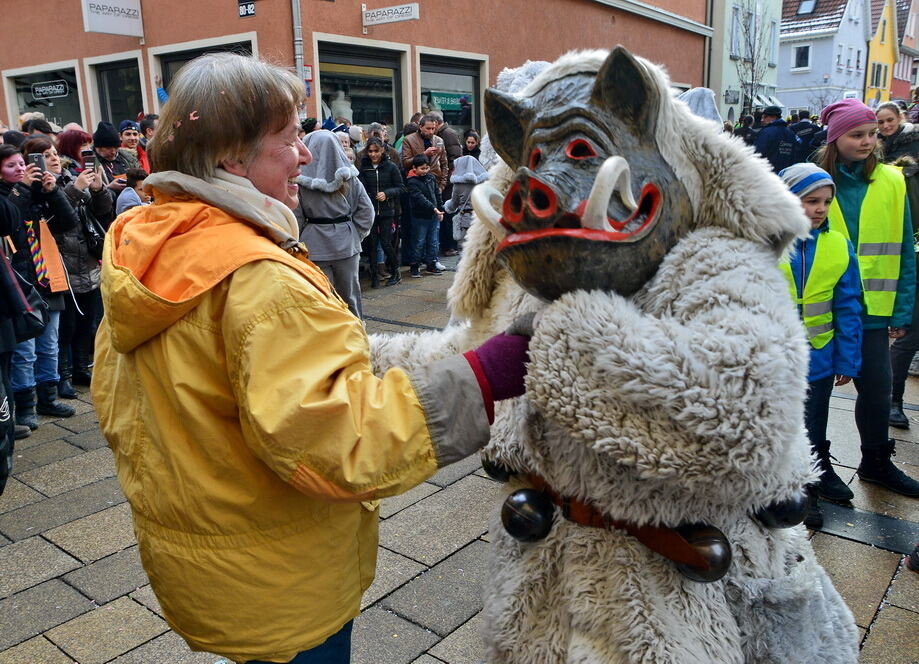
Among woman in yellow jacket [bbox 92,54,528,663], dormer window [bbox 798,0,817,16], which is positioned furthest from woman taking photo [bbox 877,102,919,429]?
dormer window [bbox 798,0,817,16]

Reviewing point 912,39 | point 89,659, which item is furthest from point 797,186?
point 912,39

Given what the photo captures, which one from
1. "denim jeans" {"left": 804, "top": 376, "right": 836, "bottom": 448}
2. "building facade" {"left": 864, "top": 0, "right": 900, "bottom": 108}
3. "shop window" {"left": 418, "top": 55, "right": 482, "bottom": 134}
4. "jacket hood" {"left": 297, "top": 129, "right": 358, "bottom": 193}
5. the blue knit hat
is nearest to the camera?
the blue knit hat

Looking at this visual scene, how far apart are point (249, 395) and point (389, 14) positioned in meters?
12.2

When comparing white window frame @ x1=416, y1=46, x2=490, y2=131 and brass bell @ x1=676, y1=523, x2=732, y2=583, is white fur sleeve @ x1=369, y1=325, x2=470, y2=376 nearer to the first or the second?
brass bell @ x1=676, y1=523, x2=732, y2=583

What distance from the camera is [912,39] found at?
5341 centimetres

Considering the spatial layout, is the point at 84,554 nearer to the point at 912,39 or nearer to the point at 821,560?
the point at 821,560

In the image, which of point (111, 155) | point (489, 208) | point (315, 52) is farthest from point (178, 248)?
point (315, 52)

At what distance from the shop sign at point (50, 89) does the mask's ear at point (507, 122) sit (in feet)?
52.4

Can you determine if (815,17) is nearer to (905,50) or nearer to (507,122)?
(905,50)

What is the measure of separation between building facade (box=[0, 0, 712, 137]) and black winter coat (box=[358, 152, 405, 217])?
3576mm

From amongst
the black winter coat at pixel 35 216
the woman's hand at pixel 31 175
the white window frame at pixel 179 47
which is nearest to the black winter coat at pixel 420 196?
the white window frame at pixel 179 47

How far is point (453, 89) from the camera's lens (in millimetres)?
15359

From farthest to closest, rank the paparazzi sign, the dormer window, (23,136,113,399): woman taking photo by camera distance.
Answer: the dormer window < the paparazzi sign < (23,136,113,399): woman taking photo

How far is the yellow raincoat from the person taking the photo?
4.08 ft
